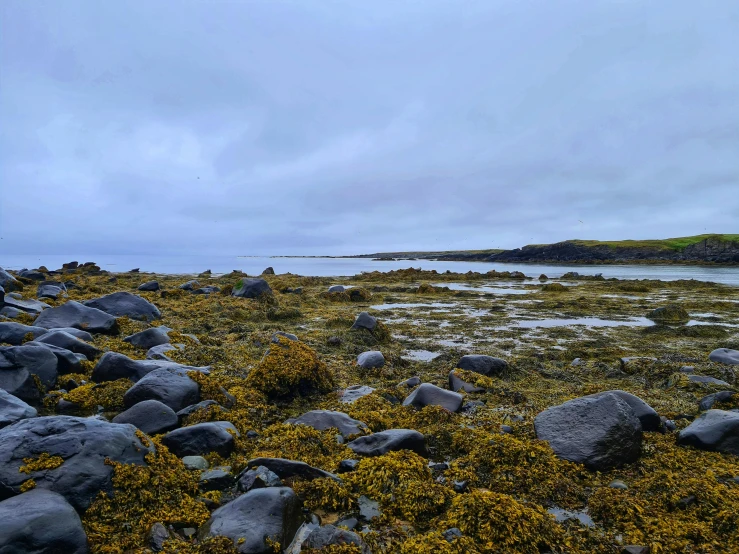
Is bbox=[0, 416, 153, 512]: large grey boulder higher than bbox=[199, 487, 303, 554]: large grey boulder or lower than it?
higher

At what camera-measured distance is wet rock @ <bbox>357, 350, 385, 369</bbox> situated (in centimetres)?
631

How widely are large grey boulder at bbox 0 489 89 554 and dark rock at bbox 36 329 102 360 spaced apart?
12.2ft

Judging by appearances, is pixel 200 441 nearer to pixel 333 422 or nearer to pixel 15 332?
pixel 333 422

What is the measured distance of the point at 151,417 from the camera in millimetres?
3648

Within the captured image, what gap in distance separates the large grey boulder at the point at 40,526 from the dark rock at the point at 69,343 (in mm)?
3705

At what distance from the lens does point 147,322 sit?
8773mm

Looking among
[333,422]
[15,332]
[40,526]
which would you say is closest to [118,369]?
[15,332]

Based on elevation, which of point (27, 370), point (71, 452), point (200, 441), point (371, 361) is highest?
point (27, 370)

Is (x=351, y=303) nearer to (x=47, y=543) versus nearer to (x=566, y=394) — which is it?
(x=566, y=394)

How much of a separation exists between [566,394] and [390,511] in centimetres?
337

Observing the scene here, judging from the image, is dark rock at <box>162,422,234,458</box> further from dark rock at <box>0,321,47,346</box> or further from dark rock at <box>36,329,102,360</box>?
dark rock at <box>0,321,47,346</box>

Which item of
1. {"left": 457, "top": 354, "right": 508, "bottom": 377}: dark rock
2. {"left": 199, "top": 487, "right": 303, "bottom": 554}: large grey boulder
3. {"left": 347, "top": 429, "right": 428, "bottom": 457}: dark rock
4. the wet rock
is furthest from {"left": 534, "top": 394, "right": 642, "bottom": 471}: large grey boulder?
the wet rock

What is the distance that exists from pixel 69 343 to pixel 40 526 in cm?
421

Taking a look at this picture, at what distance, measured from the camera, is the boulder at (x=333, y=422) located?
3836 millimetres
